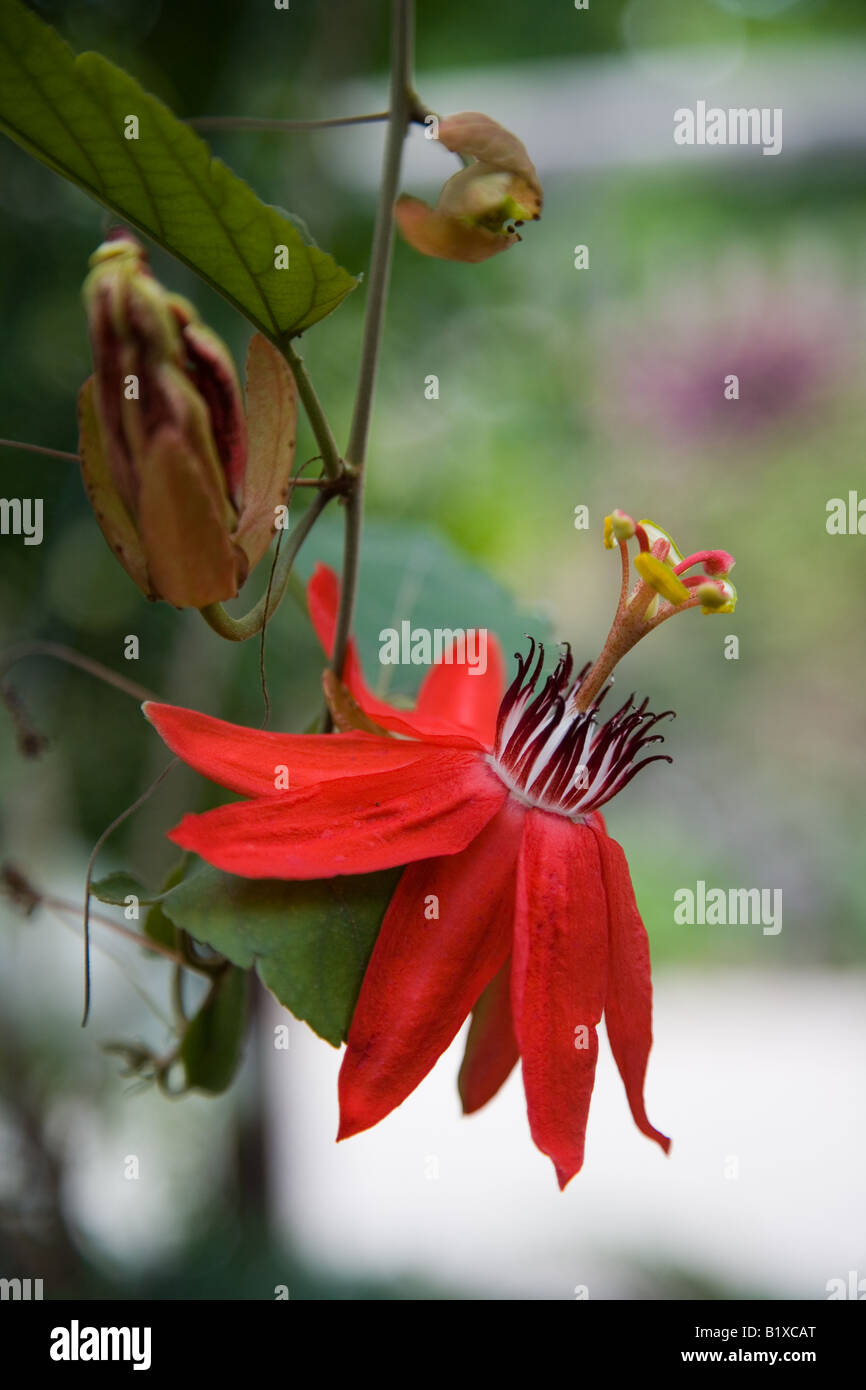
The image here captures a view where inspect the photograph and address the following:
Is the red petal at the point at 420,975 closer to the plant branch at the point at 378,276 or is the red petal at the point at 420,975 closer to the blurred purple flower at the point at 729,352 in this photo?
the plant branch at the point at 378,276

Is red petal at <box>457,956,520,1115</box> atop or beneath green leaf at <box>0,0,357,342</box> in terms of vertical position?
beneath

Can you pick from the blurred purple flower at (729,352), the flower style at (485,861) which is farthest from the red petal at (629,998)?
the blurred purple flower at (729,352)

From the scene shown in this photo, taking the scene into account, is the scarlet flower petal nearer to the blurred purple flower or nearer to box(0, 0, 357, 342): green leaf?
box(0, 0, 357, 342): green leaf

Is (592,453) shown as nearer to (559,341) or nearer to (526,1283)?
(559,341)

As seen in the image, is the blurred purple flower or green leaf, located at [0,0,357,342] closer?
green leaf, located at [0,0,357,342]

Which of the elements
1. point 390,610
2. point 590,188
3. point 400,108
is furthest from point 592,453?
point 400,108

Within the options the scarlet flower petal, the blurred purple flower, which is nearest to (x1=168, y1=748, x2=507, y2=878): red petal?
the scarlet flower petal
